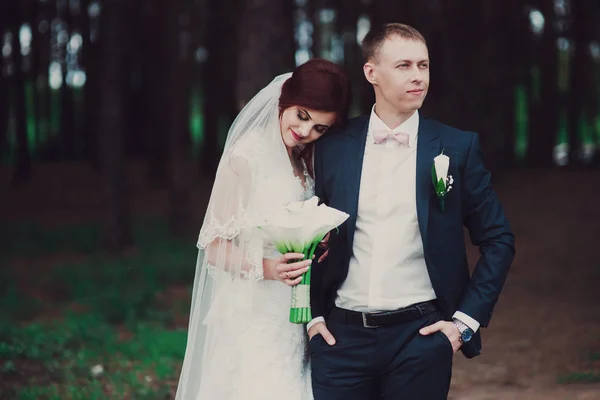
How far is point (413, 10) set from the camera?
21672 millimetres

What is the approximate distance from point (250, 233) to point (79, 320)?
6293mm

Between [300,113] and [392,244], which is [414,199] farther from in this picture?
[300,113]

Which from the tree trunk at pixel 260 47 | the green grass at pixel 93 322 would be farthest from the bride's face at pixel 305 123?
the tree trunk at pixel 260 47

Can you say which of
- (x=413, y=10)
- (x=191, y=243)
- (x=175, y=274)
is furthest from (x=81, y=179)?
(x=175, y=274)

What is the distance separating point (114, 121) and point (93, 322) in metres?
5.48

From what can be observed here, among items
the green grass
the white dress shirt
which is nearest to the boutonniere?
the white dress shirt

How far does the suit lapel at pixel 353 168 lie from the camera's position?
11.8 feet

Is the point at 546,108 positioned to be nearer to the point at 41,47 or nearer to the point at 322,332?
the point at 41,47

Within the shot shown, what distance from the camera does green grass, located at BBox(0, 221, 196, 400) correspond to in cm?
737

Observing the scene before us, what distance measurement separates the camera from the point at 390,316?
3.56 m

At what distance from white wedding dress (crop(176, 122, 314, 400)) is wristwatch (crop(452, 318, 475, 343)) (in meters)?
0.92

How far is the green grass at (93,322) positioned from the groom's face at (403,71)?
410 cm

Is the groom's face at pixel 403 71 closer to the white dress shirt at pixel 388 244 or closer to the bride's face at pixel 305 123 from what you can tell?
the white dress shirt at pixel 388 244

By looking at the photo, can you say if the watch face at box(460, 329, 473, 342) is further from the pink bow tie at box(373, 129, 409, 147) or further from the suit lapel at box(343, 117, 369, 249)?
the pink bow tie at box(373, 129, 409, 147)
